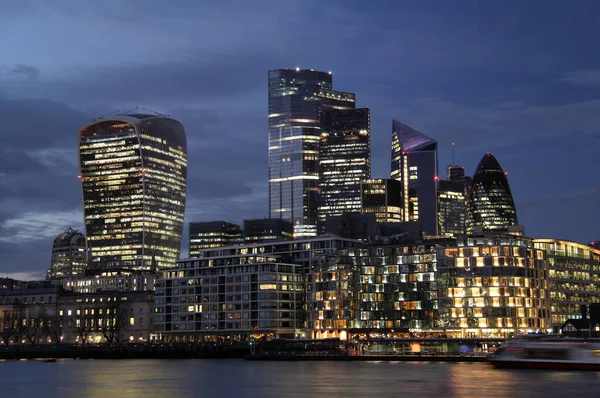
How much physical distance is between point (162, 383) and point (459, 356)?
258 feet

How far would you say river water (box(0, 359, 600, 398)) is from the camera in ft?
378

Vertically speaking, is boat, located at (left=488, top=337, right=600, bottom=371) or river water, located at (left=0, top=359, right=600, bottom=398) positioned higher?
boat, located at (left=488, top=337, right=600, bottom=371)

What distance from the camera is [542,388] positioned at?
118375mm

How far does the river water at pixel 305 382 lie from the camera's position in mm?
115125

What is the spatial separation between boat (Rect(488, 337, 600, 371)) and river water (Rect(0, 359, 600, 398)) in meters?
4.07

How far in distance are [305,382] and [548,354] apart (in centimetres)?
4960

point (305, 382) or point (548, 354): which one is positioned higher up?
point (548, 354)

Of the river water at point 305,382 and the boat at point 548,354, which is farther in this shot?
the boat at point 548,354

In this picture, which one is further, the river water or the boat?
the boat

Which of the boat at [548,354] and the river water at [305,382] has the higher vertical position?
the boat at [548,354]

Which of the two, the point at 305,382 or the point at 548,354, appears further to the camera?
the point at 548,354

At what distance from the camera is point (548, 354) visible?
162 meters

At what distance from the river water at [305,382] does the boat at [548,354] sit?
4071 millimetres

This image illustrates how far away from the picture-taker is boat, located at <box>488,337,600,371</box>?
15762cm
